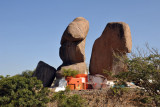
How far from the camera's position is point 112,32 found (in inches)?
516

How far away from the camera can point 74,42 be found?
14711 millimetres

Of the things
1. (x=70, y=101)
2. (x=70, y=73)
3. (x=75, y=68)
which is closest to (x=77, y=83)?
(x=70, y=73)

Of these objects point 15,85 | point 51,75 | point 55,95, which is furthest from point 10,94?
point 51,75

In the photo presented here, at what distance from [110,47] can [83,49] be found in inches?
90.5

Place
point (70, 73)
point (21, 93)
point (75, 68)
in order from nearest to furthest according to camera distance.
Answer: point (21, 93) < point (70, 73) < point (75, 68)

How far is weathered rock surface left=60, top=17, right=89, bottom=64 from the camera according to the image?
1420 cm

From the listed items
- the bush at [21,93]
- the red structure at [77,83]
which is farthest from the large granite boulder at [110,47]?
the bush at [21,93]

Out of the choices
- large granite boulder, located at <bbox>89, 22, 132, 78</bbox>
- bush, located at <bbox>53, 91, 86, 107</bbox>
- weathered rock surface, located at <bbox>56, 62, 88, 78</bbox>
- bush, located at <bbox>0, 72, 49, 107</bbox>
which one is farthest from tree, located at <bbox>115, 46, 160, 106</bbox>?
weathered rock surface, located at <bbox>56, 62, 88, 78</bbox>

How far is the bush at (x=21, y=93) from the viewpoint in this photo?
26.8 feet

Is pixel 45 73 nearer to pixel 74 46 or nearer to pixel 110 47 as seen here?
pixel 74 46

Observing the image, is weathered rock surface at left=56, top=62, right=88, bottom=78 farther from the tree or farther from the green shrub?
the tree

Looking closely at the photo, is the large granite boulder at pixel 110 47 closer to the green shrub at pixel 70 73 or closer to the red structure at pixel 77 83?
the red structure at pixel 77 83

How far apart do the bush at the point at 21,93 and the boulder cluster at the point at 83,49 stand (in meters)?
4.85

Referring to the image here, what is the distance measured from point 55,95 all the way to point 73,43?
6.10 metres
